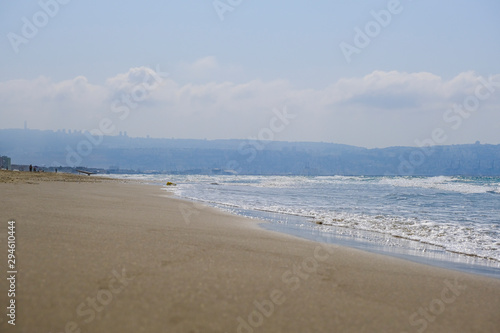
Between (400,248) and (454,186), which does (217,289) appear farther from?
(454,186)

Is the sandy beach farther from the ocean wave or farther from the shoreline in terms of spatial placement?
the ocean wave

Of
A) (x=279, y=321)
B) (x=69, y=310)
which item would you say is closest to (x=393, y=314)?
(x=279, y=321)

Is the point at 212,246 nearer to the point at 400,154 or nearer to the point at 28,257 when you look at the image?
the point at 28,257

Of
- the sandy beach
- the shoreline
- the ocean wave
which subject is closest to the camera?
the sandy beach

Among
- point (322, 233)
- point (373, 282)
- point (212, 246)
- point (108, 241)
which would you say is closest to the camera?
point (373, 282)

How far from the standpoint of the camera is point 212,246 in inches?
241

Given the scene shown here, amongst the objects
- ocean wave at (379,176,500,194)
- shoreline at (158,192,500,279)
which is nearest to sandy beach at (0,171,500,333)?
shoreline at (158,192,500,279)

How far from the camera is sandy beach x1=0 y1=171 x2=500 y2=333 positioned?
10.4 ft

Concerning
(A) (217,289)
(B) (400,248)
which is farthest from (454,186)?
(A) (217,289)

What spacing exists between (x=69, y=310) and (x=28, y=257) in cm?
162

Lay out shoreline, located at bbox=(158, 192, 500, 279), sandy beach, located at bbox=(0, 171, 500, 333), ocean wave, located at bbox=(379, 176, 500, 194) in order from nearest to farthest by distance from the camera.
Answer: sandy beach, located at bbox=(0, 171, 500, 333) < shoreline, located at bbox=(158, 192, 500, 279) < ocean wave, located at bbox=(379, 176, 500, 194)

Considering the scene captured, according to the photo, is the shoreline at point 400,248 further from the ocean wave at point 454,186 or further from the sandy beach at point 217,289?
the ocean wave at point 454,186

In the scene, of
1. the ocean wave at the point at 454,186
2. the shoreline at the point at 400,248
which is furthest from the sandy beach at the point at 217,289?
the ocean wave at the point at 454,186

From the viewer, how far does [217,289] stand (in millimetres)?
3898
